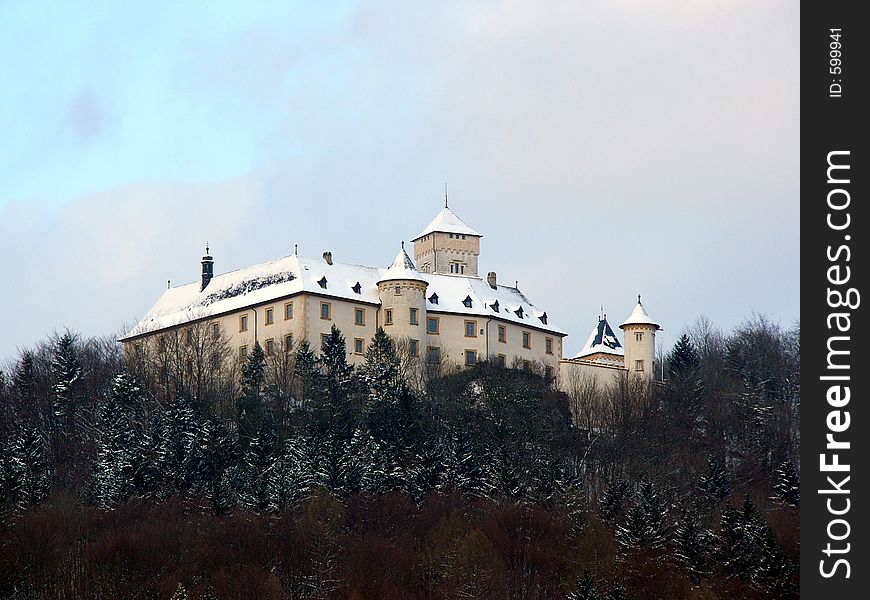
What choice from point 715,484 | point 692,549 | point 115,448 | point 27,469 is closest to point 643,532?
point 692,549

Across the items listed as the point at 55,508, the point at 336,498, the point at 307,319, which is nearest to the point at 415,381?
the point at 307,319

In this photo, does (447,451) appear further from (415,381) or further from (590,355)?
(590,355)

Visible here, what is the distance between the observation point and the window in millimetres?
84312

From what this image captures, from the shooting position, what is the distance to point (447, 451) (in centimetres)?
6706

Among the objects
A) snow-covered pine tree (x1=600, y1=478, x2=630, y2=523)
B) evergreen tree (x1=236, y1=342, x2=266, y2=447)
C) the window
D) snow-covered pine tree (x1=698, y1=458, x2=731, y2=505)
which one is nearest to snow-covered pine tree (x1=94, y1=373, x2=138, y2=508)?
evergreen tree (x1=236, y1=342, x2=266, y2=447)

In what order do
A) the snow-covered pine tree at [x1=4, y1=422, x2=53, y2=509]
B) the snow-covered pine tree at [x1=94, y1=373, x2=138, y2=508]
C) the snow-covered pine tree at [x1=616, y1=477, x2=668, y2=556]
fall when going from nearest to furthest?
the snow-covered pine tree at [x1=616, y1=477, x2=668, y2=556] < the snow-covered pine tree at [x1=4, y1=422, x2=53, y2=509] < the snow-covered pine tree at [x1=94, y1=373, x2=138, y2=508]

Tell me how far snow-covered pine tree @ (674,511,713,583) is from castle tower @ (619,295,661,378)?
31979mm

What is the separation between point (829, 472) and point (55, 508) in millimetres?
42674

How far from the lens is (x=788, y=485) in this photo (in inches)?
2520

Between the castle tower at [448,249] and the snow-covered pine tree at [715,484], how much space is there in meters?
35.9

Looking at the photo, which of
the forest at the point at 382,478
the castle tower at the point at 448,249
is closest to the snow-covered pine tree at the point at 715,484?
the forest at the point at 382,478

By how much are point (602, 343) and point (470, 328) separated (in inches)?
613

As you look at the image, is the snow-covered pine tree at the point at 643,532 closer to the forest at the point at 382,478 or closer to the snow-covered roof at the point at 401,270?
the forest at the point at 382,478

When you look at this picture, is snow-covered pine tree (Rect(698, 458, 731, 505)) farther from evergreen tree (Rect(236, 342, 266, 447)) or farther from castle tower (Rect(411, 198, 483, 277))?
castle tower (Rect(411, 198, 483, 277))
